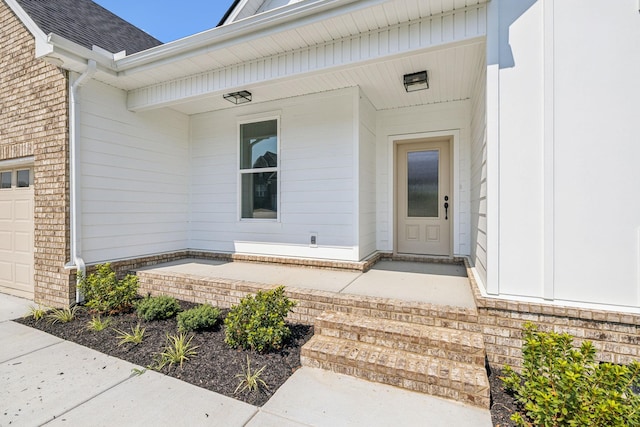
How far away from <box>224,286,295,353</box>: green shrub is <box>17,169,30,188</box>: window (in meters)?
4.40

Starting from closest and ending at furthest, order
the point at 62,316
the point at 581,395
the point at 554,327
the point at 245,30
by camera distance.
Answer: the point at 581,395 → the point at 554,327 → the point at 245,30 → the point at 62,316

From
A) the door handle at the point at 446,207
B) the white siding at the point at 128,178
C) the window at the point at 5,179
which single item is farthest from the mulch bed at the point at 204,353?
the door handle at the point at 446,207

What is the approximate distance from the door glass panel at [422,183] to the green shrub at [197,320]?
3.70 m

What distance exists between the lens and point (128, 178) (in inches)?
195

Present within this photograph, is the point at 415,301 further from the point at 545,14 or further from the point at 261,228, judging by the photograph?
the point at 261,228

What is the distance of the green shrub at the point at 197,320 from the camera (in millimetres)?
3318

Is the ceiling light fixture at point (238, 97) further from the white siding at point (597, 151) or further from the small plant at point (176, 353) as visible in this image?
the white siding at point (597, 151)

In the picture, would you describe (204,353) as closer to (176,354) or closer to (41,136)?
(176,354)

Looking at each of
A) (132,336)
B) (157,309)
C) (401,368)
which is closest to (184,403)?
(132,336)

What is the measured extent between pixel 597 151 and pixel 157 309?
184 inches

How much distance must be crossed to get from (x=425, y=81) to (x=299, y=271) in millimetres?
3208

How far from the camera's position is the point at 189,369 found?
8.83 feet

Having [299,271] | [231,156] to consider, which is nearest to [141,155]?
[231,156]

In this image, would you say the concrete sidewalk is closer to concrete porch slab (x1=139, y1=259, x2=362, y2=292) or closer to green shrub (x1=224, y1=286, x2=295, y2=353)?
green shrub (x1=224, y1=286, x2=295, y2=353)
